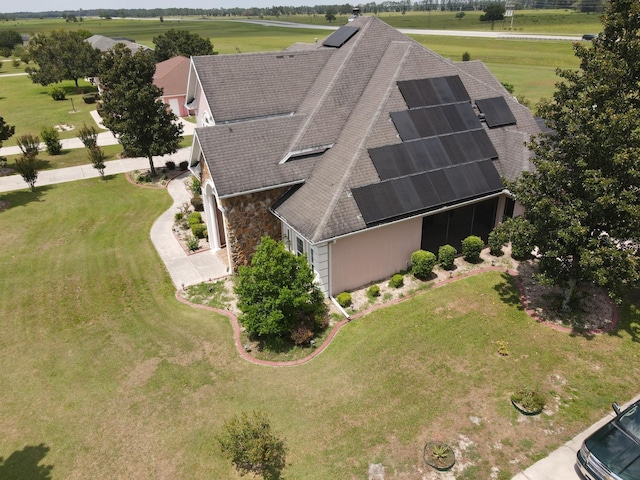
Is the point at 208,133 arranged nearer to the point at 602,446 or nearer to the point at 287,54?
the point at 287,54

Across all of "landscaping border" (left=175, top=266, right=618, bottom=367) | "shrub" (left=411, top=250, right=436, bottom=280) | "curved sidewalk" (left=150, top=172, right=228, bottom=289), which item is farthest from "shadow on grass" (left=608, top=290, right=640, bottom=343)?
"curved sidewalk" (left=150, top=172, right=228, bottom=289)

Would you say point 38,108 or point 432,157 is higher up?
point 432,157

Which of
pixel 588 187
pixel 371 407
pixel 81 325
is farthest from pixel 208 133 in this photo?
pixel 588 187

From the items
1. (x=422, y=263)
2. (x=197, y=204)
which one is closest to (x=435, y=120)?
(x=422, y=263)

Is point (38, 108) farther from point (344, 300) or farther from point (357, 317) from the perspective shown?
point (357, 317)

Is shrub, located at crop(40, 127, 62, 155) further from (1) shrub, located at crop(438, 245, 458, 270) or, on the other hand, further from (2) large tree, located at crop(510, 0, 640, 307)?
(2) large tree, located at crop(510, 0, 640, 307)

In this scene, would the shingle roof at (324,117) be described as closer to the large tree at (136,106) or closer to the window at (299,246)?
the window at (299,246)

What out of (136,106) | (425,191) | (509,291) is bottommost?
(509,291)
